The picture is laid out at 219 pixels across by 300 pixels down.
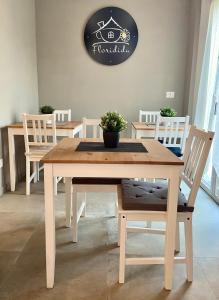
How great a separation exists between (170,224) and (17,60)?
9.58 ft

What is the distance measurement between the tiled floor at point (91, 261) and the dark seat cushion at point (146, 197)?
19.5 inches

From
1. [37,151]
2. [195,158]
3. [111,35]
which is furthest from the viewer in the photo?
[111,35]

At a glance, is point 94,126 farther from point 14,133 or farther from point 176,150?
point 176,150

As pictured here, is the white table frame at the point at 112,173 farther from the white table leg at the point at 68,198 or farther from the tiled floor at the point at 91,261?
the white table leg at the point at 68,198

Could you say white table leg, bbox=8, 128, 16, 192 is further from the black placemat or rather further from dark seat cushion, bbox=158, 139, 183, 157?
dark seat cushion, bbox=158, 139, 183, 157

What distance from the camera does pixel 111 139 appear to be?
195cm

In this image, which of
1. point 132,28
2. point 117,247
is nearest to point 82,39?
point 132,28

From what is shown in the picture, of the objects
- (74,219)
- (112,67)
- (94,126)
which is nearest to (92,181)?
(74,219)

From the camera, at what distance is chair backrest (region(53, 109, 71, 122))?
4.01 m

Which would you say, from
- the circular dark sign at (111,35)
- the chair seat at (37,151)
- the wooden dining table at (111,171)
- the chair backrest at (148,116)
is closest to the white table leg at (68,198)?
the wooden dining table at (111,171)

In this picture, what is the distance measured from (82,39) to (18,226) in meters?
2.93

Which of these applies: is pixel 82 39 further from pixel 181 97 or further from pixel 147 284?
pixel 147 284

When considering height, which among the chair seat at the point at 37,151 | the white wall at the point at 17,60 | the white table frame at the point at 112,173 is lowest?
the chair seat at the point at 37,151

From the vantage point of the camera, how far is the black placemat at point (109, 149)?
1881 millimetres
